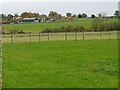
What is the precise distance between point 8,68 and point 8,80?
2.95 m

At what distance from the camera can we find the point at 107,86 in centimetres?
1045

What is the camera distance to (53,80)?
11422mm

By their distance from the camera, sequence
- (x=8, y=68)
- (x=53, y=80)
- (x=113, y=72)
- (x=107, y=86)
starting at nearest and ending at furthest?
(x=107, y=86), (x=53, y=80), (x=113, y=72), (x=8, y=68)

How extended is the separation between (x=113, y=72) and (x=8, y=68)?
4393mm

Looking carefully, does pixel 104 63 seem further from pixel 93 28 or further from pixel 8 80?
pixel 93 28

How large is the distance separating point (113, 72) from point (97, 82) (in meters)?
2.06

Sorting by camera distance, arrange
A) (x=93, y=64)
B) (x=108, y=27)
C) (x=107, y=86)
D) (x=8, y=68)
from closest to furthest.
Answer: (x=107, y=86)
(x=8, y=68)
(x=93, y=64)
(x=108, y=27)

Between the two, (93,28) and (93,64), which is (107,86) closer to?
(93,64)

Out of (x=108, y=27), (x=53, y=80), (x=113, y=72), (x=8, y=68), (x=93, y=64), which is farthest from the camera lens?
(x=108, y=27)

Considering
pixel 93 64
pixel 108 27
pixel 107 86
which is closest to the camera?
pixel 107 86

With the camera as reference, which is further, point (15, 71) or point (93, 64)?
point (93, 64)

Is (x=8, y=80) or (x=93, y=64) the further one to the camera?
(x=93, y=64)

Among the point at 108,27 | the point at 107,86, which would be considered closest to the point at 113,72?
the point at 107,86

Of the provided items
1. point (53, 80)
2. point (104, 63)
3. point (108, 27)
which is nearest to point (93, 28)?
point (108, 27)
